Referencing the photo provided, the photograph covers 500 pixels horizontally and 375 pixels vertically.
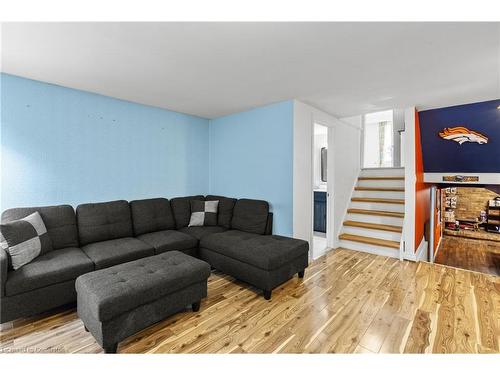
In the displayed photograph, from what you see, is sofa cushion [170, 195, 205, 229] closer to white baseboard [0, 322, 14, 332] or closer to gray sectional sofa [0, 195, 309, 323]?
gray sectional sofa [0, 195, 309, 323]

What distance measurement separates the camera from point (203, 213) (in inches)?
140

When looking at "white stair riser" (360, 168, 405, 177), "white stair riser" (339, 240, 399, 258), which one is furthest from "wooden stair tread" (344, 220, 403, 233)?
"white stair riser" (360, 168, 405, 177)

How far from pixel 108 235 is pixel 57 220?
0.52 meters

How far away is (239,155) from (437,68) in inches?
101

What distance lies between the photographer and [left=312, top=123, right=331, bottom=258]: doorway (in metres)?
4.04

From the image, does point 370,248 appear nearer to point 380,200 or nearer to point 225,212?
point 380,200

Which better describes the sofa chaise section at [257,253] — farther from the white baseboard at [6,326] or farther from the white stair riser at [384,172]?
the white stair riser at [384,172]

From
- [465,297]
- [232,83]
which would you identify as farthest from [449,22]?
[465,297]

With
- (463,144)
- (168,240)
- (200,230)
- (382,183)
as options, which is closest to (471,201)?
(382,183)

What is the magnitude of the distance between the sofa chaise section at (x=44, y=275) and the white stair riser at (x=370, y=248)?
3.65m

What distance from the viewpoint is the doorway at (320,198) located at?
13.3 feet

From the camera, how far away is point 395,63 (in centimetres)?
210

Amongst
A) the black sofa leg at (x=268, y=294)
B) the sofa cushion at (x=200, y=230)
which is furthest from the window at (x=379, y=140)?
the black sofa leg at (x=268, y=294)
